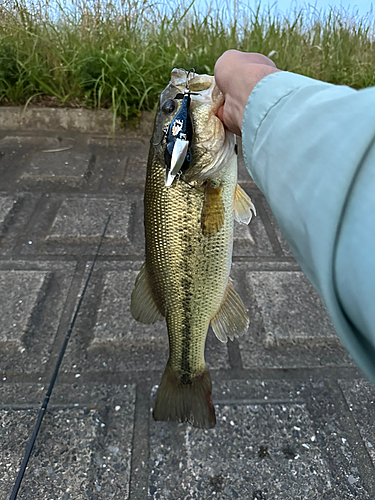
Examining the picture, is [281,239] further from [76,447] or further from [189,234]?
[76,447]

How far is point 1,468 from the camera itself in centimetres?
137

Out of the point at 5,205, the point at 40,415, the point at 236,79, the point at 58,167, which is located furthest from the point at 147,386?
the point at 58,167

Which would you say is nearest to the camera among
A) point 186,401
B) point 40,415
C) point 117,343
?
point 186,401

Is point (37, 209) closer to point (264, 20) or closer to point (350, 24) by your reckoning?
point (264, 20)

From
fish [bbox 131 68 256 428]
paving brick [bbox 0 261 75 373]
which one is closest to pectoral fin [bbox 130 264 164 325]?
fish [bbox 131 68 256 428]

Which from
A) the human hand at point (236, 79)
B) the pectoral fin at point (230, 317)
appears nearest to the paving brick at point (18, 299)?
the pectoral fin at point (230, 317)

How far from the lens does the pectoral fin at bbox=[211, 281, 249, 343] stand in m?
1.39

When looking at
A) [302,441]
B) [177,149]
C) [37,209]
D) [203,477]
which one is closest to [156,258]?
[177,149]

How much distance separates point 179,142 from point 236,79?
23 centimetres

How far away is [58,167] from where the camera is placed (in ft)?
10.3

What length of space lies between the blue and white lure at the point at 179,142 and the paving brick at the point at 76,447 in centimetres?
106

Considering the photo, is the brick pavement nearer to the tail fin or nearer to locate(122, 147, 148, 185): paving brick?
the tail fin

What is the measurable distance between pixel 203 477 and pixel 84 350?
31.3 inches

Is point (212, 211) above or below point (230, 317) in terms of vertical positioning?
above
